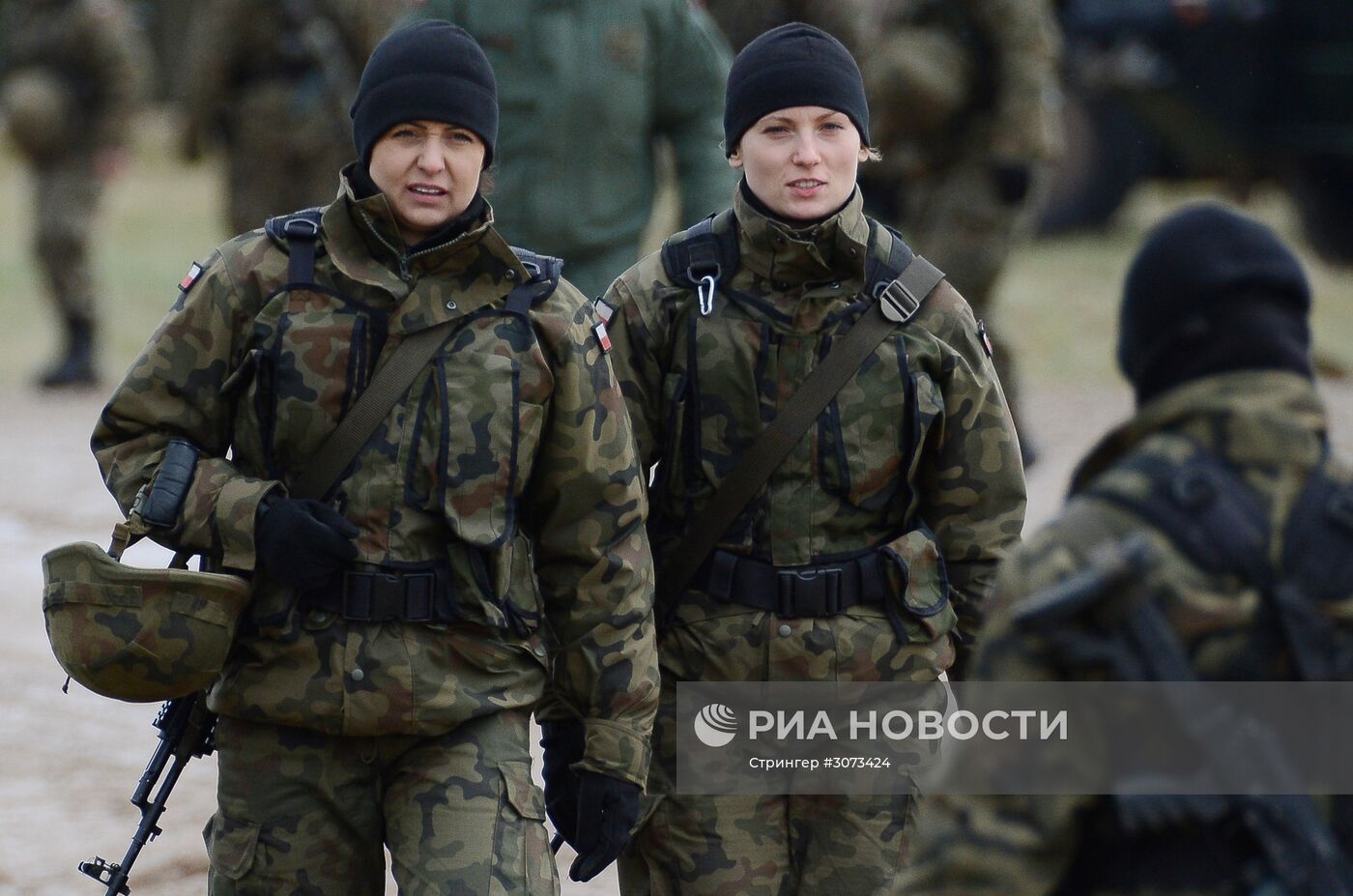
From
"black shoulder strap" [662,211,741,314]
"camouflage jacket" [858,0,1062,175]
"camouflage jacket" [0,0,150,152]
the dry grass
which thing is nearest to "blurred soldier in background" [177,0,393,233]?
the dry grass

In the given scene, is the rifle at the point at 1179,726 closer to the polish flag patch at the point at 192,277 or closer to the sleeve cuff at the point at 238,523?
the sleeve cuff at the point at 238,523

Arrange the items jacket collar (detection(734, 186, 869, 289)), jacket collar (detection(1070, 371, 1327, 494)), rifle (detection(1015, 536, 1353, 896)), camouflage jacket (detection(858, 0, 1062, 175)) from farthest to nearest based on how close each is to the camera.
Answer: camouflage jacket (detection(858, 0, 1062, 175)) → jacket collar (detection(734, 186, 869, 289)) → jacket collar (detection(1070, 371, 1327, 494)) → rifle (detection(1015, 536, 1353, 896))

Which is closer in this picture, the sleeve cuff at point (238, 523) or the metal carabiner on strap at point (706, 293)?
the sleeve cuff at point (238, 523)

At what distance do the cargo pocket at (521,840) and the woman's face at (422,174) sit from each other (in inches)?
36.1

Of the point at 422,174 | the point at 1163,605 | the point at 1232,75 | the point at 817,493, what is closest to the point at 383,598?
the point at 422,174

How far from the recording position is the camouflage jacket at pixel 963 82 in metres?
8.67

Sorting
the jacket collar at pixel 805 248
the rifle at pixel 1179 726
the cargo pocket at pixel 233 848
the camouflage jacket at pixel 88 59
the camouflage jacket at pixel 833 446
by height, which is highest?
the camouflage jacket at pixel 88 59

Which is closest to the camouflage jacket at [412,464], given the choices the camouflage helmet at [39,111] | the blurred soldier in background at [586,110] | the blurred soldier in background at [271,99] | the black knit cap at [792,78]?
the black knit cap at [792,78]

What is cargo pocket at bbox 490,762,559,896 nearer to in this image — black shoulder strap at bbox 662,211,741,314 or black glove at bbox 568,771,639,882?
black glove at bbox 568,771,639,882

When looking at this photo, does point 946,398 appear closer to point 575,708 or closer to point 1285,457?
point 575,708

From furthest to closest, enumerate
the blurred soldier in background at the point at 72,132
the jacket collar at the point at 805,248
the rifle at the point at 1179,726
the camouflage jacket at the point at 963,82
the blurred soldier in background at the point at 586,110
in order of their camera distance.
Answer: the blurred soldier in background at the point at 72,132 < the camouflage jacket at the point at 963,82 < the blurred soldier in background at the point at 586,110 < the jacket collar at the point at 805,248 < the rifle at the point at 1179,726

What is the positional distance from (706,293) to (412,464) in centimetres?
66

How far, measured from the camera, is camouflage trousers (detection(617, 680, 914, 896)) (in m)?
3.96

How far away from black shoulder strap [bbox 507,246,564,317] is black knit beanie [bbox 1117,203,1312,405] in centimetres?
130
